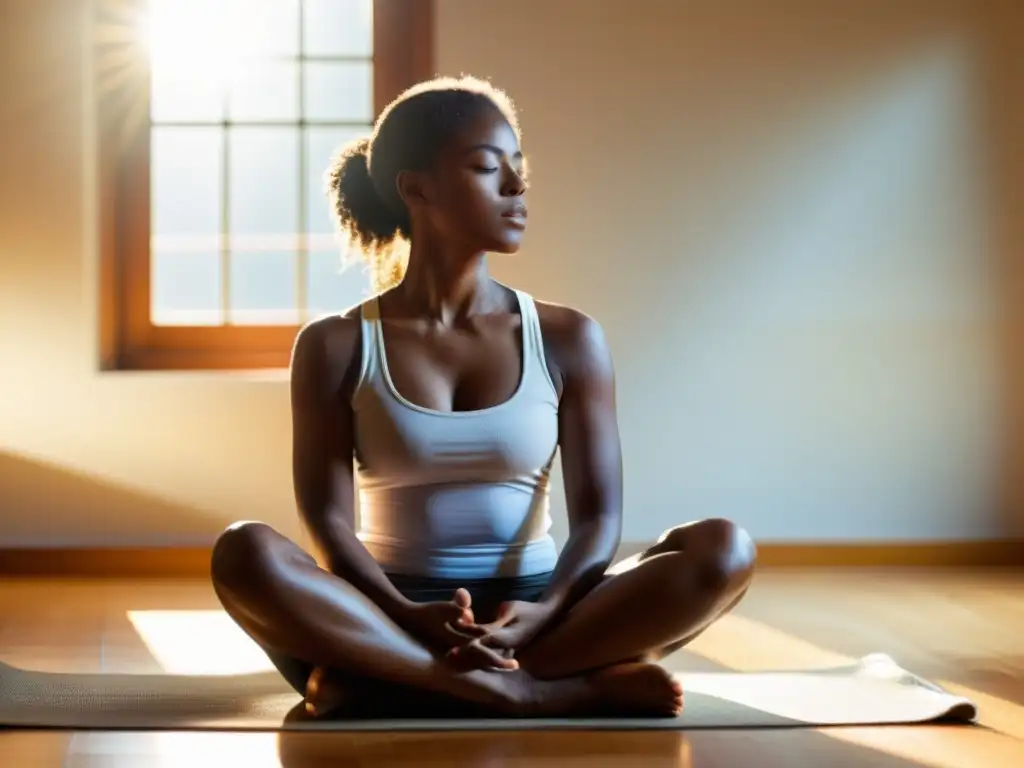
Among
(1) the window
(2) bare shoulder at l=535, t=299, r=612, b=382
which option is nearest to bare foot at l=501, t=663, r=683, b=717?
(2) bare shoulder at l=535, t=299, r=612, b=382

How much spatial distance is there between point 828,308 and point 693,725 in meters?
2.16

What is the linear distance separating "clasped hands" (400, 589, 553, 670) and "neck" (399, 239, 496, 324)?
48cm

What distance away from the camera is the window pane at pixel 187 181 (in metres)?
3.99

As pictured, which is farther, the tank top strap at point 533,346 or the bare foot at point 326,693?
the tank top strap at point 533,346

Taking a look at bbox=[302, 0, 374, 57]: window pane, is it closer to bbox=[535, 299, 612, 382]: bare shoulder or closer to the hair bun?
the hair bun

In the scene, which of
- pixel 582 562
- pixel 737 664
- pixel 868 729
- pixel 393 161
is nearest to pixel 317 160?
pixel 393 161

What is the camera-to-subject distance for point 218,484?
3818 millimetres

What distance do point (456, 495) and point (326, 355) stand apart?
286mm

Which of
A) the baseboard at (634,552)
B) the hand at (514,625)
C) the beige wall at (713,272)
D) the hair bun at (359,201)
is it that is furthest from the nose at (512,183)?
the baseboard at (634,552)

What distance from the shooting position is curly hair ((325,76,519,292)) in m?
2.16

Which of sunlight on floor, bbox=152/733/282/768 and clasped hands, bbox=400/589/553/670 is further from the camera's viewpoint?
clasped hands, bbox=400/589/553/670

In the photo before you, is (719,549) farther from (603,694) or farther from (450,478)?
(450,478)

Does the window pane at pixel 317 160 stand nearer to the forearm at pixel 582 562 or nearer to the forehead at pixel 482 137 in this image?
the forehead at pixel 482 137

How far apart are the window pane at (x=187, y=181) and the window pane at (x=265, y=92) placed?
0.32ft
